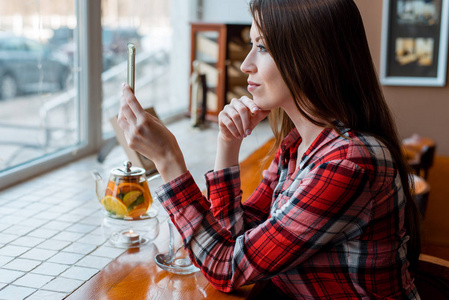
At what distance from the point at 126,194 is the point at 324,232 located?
0.48 meters

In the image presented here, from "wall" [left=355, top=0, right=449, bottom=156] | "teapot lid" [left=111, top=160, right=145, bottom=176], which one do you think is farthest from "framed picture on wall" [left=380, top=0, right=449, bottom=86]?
"teapot lid" [left=111, top=160, right=145, bottom=176]

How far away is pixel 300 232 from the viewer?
95cm

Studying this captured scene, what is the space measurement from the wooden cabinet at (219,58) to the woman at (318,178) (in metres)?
2.26

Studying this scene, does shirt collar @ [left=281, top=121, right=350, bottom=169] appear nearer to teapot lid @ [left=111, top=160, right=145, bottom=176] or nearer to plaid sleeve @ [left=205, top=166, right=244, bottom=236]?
plaid sleeve @ [left=205, top=166, right=244, bottom=236]

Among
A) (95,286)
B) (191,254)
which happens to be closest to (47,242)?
(95,286)

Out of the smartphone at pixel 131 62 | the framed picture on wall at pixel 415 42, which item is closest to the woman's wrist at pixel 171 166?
the smartphone at pixel 131 62

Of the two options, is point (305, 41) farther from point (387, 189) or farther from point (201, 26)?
point (201, 26)

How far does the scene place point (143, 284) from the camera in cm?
106

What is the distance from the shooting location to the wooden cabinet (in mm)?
3340

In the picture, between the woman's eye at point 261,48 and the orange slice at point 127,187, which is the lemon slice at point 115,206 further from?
the woman's eye at point 261,48

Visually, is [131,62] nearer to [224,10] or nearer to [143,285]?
[143,285]

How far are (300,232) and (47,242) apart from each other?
0.65m

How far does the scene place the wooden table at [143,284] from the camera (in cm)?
102

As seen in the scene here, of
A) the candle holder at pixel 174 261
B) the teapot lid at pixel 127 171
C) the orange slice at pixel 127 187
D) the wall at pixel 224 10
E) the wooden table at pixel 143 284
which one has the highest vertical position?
the wall at pixel 224 10
